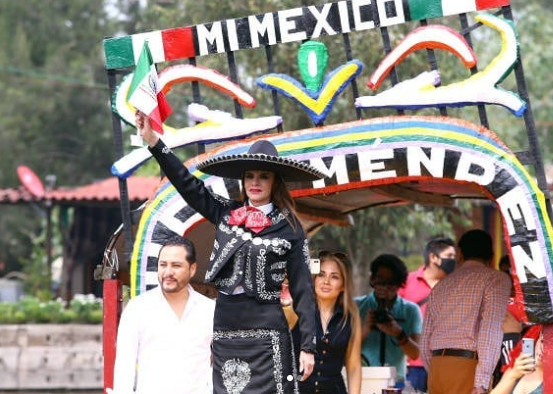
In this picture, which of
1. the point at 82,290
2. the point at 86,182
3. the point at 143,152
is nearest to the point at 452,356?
the point at 143,152

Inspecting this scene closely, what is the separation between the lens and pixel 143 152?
25.2 feet

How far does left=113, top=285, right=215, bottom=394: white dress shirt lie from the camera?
6.00 m

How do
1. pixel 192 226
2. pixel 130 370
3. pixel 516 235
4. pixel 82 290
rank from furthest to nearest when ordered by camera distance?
pixel 82 290
pixel 192 226
pixel 516 235
pixel 130 370

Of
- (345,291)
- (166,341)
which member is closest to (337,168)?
(345,291)

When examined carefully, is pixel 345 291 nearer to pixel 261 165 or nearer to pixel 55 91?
pixel 261 165

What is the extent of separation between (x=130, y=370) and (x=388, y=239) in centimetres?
1315

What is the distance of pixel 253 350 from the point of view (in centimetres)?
594

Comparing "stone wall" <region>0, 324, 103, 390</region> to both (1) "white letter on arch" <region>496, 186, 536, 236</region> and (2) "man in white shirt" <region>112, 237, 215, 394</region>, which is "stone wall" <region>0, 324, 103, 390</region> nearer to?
(1) "white letter on arch" <region>496, 186, 536, 236</region>

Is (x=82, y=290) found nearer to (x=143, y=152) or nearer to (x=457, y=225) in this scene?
(x=457, y=225)

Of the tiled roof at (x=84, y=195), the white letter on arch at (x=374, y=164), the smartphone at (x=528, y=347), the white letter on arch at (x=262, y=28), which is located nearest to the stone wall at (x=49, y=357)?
the tiled roof at (x=84, y=195)

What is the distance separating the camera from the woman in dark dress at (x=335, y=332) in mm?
7445

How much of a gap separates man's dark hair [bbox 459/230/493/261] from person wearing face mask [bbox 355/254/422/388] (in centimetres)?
98

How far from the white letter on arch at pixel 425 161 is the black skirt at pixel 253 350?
158 cm

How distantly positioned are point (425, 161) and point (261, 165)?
57.0 inches
